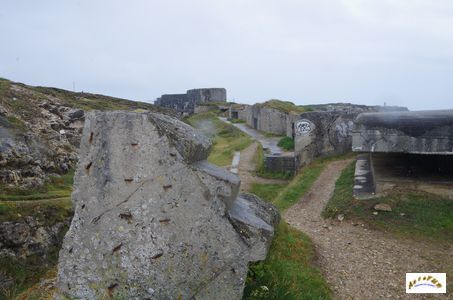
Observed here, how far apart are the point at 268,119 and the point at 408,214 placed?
57.0 ft

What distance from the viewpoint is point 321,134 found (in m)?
13.9

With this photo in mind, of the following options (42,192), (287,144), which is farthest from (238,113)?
(42,192)

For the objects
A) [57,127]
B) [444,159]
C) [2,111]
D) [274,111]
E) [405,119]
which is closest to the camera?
[405,119]

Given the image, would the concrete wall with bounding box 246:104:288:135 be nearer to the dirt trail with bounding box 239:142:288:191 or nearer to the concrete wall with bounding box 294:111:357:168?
the dirt trail with bounding box 239:142:288:191

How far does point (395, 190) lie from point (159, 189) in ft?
19.5

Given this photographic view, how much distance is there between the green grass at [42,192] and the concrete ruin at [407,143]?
6.42 meters

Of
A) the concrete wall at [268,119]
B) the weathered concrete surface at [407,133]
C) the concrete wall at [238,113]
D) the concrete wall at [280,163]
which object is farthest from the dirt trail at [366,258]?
the concrete wall at [238,113]

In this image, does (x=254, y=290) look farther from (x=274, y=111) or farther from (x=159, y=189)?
(x=274, y=111)

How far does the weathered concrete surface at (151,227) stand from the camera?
363 cm

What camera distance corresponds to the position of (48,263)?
8117mm

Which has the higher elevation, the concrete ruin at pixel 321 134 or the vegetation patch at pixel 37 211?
the concrete ruin at pixel 321 134

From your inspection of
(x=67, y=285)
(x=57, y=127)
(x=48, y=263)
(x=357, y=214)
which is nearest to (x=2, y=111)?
(x=57, y=127)

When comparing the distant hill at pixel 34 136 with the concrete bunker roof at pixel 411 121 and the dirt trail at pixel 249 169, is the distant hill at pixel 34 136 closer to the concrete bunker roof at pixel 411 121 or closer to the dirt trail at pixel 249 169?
the dirt trail at pixel 249 169

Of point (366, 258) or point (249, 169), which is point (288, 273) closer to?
point (366, 258)
